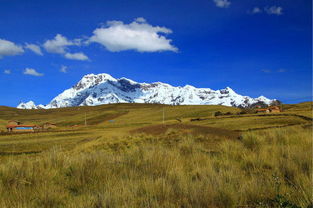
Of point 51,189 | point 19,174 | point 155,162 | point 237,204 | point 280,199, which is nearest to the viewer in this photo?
point 280,199

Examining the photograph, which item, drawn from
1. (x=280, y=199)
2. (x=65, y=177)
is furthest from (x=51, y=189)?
(x=280, y=199)

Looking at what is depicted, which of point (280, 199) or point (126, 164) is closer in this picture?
point (280, 199)

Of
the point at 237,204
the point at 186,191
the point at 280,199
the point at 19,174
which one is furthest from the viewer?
the point at 19,174

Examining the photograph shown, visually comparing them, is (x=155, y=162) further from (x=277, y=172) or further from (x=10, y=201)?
(x=10, y=201)

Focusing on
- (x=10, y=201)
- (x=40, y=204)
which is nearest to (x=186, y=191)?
(x=40, y=204)

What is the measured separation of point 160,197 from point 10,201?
261 centimetres

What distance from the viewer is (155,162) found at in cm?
727

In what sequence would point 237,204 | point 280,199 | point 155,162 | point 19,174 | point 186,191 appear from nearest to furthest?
point 280,199 → point 237,204 → point 186,191 → point 19,174 → point 155,162

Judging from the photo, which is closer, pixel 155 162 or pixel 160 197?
pixel 160 197

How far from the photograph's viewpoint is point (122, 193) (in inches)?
183

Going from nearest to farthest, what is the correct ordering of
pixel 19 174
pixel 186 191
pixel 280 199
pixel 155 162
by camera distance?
1. pixel 280 199
2. pixel 186 191
3. pixel 19 174
4. pixel 155 162

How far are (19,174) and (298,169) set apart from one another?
657 centimetres

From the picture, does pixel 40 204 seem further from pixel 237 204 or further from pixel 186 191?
pixel 237 204

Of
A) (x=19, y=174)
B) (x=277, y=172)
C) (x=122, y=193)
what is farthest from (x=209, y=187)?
(x=19, y=174)
